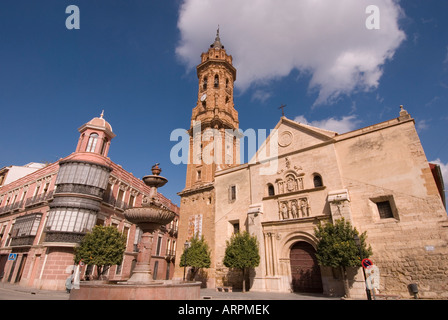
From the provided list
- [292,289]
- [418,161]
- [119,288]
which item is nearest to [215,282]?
[292,289]

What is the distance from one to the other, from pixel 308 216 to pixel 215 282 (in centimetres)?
946

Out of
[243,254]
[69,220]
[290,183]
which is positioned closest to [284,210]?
[290,183]

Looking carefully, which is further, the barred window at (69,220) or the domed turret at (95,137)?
the domed turret at (95,137)

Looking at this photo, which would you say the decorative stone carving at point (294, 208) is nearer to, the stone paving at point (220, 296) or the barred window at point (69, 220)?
the stone paving at point (220, 296)

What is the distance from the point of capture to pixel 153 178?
38.0ft

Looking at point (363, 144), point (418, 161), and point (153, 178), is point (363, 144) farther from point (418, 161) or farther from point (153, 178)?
point (153, 178)

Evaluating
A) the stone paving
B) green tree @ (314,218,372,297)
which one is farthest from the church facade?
the stone paving

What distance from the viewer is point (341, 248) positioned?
13.0m

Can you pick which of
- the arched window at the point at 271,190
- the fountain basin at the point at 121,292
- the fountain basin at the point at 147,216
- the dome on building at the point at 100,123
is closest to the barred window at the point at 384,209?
the arched window at the point at 271,190

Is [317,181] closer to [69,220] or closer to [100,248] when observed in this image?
[100,248]

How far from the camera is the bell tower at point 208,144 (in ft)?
76.6

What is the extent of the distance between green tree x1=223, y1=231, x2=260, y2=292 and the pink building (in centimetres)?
1166

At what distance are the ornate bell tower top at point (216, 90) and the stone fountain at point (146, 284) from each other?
749 inches

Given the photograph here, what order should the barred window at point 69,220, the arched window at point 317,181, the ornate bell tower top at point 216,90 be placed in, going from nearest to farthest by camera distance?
1. the arched window at point 317,181
2. the barred window at point 69,220
3. the ornate bell tower top at point 216,90
